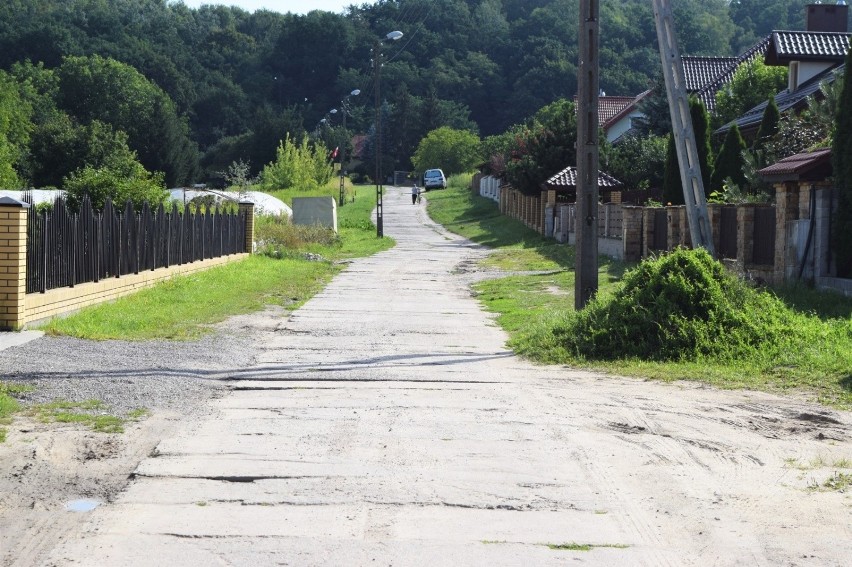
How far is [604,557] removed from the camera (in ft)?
18.2

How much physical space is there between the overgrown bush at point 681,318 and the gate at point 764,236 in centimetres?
626

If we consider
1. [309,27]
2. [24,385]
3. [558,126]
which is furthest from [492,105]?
[24,385]

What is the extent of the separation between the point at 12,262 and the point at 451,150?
315 ft

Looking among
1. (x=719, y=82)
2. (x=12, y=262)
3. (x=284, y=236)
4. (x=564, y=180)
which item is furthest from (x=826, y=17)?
(x=12, y=262)

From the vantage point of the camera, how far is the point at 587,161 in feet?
53.1

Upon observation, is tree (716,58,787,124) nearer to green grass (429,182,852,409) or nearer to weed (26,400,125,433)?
green grass (429,182,852,409)

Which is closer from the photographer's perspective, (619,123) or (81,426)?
(81,426)

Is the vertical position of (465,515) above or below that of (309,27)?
below

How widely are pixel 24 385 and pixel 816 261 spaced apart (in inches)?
514

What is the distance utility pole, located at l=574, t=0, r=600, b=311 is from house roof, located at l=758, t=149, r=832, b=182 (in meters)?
4.17

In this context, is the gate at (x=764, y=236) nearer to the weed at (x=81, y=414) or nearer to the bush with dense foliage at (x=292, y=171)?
the weed at (x=81, y=414)

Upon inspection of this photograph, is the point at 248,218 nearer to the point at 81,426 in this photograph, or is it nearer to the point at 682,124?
the point at 682,124

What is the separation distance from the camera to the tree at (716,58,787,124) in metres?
41.3

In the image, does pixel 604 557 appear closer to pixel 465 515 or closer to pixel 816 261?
Result: pixel 465 515
